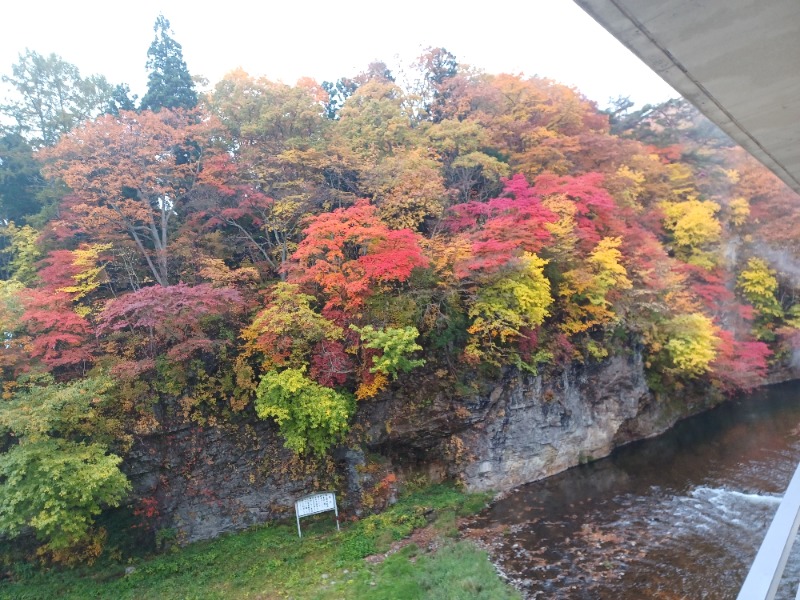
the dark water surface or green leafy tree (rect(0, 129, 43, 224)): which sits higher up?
green leafy tree (rect(0, 129, 43, 224))

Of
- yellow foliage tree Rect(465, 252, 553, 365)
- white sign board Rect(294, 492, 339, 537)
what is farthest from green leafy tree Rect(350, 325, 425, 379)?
white sign board Rect(294, 492, 339, 537)

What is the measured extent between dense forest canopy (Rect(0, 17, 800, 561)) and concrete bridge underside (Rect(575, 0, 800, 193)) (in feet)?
27.1

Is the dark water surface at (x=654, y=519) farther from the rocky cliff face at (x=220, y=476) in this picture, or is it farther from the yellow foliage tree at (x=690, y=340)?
the rocky cliff face at (x=220, y=476)

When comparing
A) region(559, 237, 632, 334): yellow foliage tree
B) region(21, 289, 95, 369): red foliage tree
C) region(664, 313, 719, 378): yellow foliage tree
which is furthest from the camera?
region(664, 313, 719, 378): yellow foliage tree

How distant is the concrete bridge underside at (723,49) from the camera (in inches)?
93.6

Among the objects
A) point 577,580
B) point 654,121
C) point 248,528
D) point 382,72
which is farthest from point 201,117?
point 654,121

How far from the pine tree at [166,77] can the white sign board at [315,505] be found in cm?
1465

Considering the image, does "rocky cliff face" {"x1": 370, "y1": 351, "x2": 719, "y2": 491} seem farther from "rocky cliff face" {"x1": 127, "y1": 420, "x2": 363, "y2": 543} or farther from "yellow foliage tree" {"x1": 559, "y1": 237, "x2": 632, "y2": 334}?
"rocky cliff face" {"x1": 127, "y1": 420, "x2": 363, "y2": 543}

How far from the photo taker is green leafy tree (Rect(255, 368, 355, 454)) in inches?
Result: 410

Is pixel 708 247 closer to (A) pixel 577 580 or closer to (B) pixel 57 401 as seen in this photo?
(A) pixel 577 580

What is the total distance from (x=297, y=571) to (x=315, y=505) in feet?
5.28

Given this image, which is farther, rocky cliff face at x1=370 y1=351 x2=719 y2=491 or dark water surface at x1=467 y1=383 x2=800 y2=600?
rocky cliff face at x1=370 y1=351 x2=719 y2=491

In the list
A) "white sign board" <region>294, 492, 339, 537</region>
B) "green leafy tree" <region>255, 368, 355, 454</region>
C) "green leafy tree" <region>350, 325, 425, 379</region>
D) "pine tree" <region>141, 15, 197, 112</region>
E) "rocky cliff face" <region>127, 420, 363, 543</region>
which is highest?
"pine tree" <region>141, 15, 197, 112</region>

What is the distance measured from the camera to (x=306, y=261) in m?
12.2
